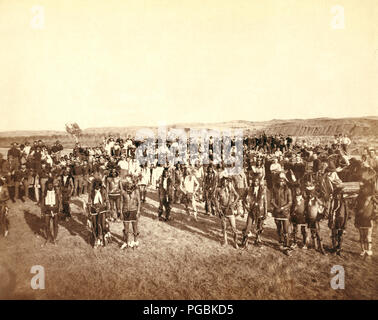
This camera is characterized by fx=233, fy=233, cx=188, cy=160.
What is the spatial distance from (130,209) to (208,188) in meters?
2.24

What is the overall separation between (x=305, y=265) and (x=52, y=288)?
5952mm

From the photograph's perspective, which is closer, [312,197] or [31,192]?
[312,197]

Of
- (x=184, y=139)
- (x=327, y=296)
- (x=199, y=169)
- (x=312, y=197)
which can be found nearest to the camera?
(x=327, y=296)

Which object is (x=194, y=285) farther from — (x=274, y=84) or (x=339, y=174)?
(x=274, y=84)

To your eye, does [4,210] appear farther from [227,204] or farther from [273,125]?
[273,125]

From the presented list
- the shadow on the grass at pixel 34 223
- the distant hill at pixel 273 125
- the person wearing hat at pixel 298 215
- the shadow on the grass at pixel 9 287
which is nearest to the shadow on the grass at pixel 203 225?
the person wearing hat at pixel 298 215

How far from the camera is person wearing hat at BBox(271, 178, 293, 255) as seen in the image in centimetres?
538

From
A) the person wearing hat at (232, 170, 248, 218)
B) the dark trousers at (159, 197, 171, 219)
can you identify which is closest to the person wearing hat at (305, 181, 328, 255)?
the person wearing hat at (232, 170, 248, 218)

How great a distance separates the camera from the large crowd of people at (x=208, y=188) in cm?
547

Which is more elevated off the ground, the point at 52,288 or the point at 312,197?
the point at 312,197

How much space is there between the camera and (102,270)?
18.0 ft

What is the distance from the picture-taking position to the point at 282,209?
5.40 metres

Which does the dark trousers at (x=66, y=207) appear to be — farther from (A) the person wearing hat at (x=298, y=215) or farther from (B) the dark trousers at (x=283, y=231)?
(A) the person wearing hat at (x=298, y=215)

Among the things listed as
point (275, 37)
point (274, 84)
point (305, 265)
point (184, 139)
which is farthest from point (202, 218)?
point (275, 37)
